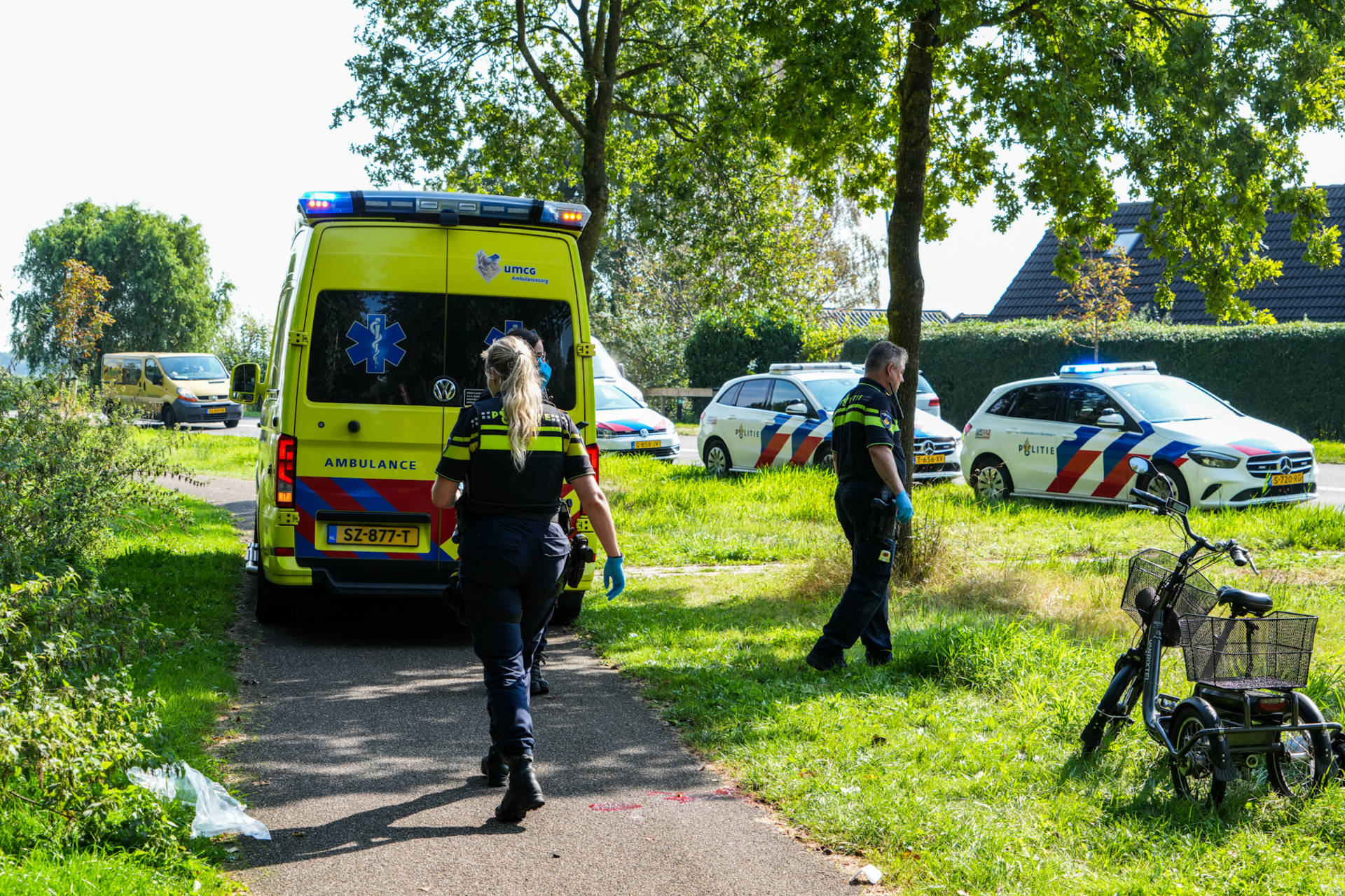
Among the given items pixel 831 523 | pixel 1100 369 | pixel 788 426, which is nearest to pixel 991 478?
pixel 1100 369

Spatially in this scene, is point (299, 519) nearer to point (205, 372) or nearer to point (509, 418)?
point (509, 418)

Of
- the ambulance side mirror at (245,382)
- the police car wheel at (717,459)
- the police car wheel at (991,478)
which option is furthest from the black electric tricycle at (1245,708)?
the police car wheel at (717,459)

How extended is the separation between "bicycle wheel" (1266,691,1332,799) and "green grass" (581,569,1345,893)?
63 mm

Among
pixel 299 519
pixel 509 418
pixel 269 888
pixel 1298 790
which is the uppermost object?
pixel 509 418

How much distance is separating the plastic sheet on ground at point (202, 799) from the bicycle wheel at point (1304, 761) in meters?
3.60

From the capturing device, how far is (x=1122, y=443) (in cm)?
1345

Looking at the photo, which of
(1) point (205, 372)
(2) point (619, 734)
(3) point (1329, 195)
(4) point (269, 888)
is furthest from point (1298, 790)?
(1) point (205, 372)

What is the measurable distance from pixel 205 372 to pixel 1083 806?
1388 inches

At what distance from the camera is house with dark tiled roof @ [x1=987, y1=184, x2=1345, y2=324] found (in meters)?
27.7

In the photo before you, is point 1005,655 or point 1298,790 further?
point 1005,655

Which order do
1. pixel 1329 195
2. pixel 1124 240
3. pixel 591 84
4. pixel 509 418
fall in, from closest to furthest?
1. pixel 509 418
2. pixel 591 84
3. pixel 1329 195
4. pixel 1124 240

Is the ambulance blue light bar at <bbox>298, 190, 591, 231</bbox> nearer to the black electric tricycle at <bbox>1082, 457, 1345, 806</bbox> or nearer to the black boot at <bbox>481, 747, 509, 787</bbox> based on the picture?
the black boot at <bbox>481, 747, 509, 787</bbox>

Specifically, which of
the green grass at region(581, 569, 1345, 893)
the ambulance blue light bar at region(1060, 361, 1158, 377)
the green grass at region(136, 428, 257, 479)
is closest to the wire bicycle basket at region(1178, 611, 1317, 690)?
the green grass at region(581, 569, 1345, 893)

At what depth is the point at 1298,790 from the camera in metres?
4.40
